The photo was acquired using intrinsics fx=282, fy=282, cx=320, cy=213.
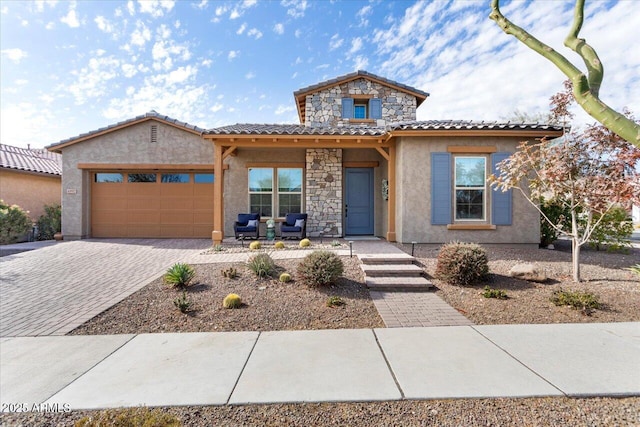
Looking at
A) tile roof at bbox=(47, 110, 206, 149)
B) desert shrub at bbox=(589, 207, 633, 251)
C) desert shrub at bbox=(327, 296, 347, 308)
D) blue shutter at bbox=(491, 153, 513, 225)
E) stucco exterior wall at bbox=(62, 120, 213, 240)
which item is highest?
tile roof at bbox=(47, 110, 206, 149)

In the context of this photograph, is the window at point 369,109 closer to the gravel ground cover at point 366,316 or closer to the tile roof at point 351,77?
the tile roof at point 351,77

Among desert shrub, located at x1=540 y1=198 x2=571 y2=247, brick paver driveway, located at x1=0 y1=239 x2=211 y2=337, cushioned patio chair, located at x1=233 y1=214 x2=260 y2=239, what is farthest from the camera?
cushioned patio chair, located at x1=233 y1=214 x2=260 y2=239

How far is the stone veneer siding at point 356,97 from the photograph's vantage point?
12.4m

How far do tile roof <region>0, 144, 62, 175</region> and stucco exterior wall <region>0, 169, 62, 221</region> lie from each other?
0.89 feet

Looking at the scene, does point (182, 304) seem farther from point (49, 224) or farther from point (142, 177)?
point (49, 224)

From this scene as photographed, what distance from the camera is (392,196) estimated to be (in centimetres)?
906

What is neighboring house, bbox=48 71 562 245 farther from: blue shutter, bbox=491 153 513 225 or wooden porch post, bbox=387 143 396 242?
blue shutter, bbox=491 153 513 225

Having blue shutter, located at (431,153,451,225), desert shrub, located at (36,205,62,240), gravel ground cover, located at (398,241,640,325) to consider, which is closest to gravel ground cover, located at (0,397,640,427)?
gravel ground cover, located at (398,241,640,325)

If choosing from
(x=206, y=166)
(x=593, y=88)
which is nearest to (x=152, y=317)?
(x=593, y=88)

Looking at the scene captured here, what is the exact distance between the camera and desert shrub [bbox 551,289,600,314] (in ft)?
14.5

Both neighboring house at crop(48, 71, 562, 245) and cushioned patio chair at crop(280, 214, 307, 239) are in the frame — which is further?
cushioned patio chair at crop(280, 214, 307, 239)

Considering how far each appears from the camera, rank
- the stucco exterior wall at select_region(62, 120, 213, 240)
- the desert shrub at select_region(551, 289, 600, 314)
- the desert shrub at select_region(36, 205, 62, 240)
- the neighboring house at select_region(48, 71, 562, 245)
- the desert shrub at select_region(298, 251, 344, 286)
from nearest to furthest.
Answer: the desert shrub at select_region(551, 289, 600, 314)
the desert shrub at select_region(298, 251, 344, 286)
the neighboring house at select_region(48, 71, 562, 245)
the stucco exterior wall at select_region(62, 120, 213, 240)
the desert shrub at select_region(36, 205, 62, 240)

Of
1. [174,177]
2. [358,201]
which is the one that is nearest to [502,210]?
[358,201]

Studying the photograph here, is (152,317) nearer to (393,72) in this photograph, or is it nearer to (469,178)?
(469,178)
